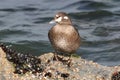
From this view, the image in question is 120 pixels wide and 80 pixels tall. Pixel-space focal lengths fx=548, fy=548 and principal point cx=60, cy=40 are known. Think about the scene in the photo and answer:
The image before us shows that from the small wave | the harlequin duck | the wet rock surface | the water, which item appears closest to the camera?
the wet rock surface

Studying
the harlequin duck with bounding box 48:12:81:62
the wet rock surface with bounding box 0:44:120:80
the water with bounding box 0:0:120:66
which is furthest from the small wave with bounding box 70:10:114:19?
the wet rock surface with bounding box 0:44:120:80

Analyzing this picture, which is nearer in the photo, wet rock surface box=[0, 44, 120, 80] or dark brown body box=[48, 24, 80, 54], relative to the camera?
wet rock surface box=[0, 44, 120, 80]

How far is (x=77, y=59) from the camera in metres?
8.83

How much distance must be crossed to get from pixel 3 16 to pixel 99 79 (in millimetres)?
12037

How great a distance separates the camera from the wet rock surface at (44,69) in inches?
292

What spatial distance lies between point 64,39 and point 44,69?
238 cm

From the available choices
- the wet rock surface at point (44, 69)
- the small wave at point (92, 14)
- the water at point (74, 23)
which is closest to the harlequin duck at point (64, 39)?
the wet rock surface at point (44, 69)

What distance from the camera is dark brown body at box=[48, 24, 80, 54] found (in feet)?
32.6

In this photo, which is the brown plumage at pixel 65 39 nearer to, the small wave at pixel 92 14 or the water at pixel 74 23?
the water at pixel 74 23

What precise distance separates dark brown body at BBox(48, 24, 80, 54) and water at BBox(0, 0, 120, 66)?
14.5 ft

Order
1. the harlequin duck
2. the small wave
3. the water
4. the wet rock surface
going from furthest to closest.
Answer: the small wave, the water, the harlequin duck, the wet rock surface

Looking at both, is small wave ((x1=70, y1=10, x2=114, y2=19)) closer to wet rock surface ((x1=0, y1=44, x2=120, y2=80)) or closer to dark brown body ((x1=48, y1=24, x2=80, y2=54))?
dark brown body ((x1=48, y1=24, x2=80, y2=54))

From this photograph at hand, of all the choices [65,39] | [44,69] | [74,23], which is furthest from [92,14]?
[44,69]

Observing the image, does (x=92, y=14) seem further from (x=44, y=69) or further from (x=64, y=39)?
(x=44, y=69)
